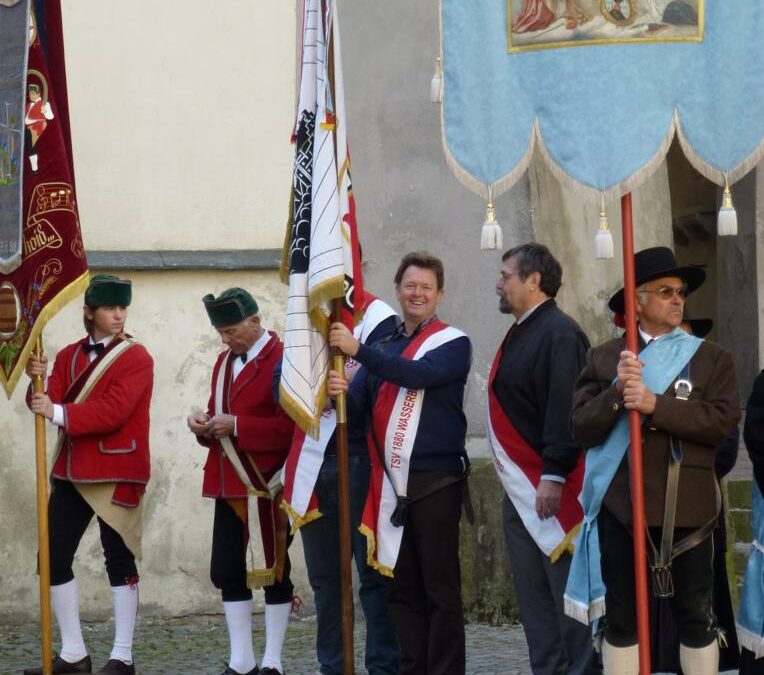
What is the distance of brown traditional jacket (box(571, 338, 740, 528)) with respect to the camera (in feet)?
20.2

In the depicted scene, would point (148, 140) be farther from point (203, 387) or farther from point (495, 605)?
point (495, 605)

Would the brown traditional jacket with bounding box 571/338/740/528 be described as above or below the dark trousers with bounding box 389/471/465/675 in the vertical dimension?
above

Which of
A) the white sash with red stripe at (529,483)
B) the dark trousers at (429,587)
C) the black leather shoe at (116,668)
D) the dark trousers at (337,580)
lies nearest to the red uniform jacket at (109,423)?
the black leather shoe at (116,668)

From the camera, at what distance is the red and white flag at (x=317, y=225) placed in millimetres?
7012

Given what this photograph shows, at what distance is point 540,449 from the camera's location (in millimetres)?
7168

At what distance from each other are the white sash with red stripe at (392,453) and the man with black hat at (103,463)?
1.51 metres

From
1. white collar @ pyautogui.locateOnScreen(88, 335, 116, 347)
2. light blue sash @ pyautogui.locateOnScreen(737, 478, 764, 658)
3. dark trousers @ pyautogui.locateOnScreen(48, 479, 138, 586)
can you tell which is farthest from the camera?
white collar @ pyautogui.locateOnScreen(88, 335, 116, 347)

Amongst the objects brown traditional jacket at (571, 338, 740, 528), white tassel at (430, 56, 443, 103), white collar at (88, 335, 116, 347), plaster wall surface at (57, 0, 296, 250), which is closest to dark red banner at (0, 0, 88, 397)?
white collar at (88, 335, 116, 347)

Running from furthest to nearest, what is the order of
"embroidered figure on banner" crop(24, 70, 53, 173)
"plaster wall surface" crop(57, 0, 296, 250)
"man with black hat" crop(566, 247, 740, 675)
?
1. "plaster wall surface" crop(57, 0, 296, 250)
2. "embroidered figure on banner" crop(24, 70, 53, 173)
3. "man with black hat" crop(566, 247, 740, 675)

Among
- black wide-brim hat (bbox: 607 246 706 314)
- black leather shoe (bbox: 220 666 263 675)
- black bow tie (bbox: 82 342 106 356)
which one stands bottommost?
black leather shoe (bbox: 220 666 263 675)

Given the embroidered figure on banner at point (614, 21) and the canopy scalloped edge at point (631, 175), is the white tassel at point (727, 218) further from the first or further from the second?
the embroidered figure on banner at point (614, 21)

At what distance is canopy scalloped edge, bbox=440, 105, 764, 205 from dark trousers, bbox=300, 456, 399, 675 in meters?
1.82

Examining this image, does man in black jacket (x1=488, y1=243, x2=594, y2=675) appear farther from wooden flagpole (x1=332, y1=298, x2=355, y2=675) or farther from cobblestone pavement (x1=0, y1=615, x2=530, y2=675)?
cobblestone pavement (x1=0, y1=615, x2=530, y2=675)

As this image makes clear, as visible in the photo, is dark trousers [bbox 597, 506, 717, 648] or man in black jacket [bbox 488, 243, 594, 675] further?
man in black jacket [bbox 488, 243, 594, 675]
